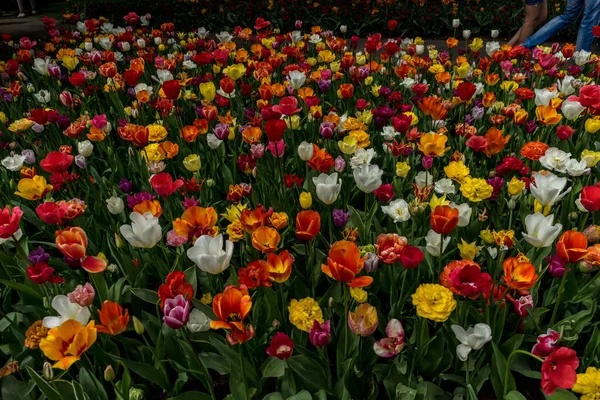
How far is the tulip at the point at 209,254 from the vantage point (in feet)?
4.44

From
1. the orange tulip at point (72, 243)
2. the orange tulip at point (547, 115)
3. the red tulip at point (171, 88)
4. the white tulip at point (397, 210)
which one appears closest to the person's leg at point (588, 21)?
the orange tulip at point (547, 115)

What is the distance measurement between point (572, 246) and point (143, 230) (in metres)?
1.22

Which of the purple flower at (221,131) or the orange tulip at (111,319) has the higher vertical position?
the purple flower at (221,131)

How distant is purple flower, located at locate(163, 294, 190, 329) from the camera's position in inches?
48.1

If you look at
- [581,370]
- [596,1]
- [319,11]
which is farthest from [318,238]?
[319,11]

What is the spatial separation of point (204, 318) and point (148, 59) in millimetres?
3629

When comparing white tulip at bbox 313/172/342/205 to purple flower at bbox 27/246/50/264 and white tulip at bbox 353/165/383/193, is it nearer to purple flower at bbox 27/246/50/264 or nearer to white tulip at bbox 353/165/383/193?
white tulip at bbox 353/165/383/193

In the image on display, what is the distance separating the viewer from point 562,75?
11.2 ft

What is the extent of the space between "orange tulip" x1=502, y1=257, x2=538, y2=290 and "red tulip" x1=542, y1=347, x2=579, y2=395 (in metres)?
0.21

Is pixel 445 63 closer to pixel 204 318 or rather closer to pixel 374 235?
pixel 374 235

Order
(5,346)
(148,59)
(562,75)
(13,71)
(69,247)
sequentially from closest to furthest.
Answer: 1. (69,247)
2. (5,346)
3. (562,75)
4. (13,71)
5. (148,59)

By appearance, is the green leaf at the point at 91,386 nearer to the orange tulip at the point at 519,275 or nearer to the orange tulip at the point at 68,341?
the orange tulip at the point at 68,341

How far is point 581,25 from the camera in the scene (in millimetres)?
4898

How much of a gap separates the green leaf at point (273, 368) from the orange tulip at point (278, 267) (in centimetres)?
29
